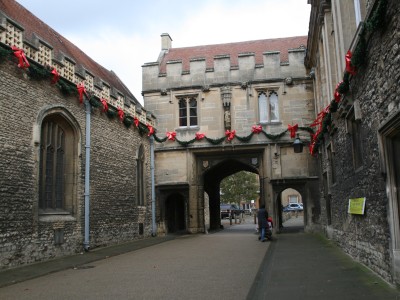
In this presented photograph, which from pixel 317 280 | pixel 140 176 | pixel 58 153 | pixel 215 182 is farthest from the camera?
pixel 215 182

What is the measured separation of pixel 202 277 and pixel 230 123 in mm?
13921

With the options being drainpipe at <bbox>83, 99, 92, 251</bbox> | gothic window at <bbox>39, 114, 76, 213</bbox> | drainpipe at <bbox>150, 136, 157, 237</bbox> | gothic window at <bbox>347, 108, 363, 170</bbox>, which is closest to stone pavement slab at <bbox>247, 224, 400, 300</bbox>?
gothic window at <bbox>347, 108, 363, 170</bbox>

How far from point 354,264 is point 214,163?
13.7m

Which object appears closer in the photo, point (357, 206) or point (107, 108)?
point (357, 206)

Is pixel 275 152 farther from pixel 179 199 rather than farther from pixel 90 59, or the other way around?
pixel 90 59

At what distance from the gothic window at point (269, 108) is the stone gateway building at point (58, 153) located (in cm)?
614

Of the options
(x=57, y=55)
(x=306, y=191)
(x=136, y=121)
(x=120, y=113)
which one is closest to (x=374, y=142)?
(x=57, y=55)

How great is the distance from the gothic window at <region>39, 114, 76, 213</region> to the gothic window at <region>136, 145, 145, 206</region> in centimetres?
568

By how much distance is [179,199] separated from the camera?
79.7 ft

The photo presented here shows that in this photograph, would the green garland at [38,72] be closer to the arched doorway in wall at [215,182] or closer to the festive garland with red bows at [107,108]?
the festive garland with red bows at [107,108]

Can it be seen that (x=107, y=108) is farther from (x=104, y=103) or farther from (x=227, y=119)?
(x=227, y=119)

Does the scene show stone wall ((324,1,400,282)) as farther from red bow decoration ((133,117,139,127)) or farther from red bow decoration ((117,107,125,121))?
red bow decoration ((133,117,139,127))

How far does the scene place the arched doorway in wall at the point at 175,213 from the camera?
23062 millimetres

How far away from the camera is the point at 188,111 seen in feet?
74.8
